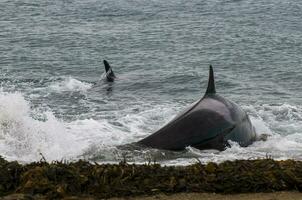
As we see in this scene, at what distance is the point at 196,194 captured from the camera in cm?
461

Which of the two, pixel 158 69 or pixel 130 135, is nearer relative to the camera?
pixel 130 135

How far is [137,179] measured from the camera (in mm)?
4793

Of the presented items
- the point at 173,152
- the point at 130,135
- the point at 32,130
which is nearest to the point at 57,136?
the point at 32,130

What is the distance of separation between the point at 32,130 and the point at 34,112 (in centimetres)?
315

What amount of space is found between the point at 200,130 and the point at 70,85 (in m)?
7.94

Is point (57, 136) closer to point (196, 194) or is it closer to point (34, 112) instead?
point (34, 112)

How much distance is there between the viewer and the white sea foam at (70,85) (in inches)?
640

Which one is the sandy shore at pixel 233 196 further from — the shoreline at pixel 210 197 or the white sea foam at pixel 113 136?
the white sea foam at pixel 113 136

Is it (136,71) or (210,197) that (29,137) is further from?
(136,71)

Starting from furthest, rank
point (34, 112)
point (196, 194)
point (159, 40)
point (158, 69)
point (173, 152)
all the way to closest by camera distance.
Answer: point (159, 40)
point (158, 69)
point (34, 112)
point (173, 152)
point (196, 194)

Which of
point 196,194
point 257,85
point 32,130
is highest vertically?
point 196,194

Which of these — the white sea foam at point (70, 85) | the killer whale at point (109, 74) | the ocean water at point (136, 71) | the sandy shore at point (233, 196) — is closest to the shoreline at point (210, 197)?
the sandy shore at point (233, 196)

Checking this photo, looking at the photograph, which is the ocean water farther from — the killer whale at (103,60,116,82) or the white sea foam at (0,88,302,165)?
the killer whale at (103,60,116,82)

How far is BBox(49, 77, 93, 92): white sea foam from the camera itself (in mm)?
16250
